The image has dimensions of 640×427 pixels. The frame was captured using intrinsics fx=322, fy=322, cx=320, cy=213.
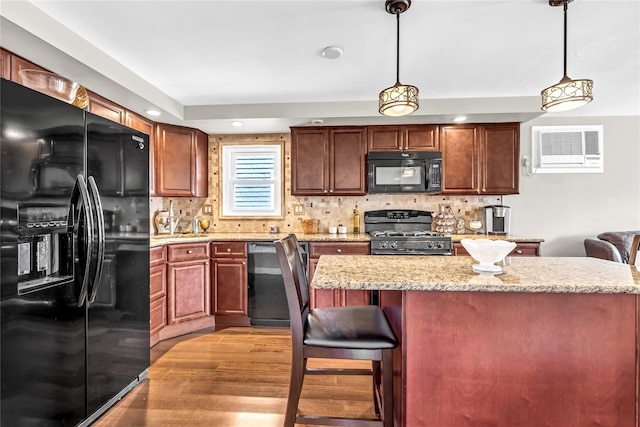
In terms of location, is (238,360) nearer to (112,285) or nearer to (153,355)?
(153,355)

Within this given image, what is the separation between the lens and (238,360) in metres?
2.56

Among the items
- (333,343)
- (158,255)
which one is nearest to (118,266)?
(158,255)

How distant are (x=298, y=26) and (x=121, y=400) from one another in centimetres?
260

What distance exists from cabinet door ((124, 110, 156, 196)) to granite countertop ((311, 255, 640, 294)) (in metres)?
2.41

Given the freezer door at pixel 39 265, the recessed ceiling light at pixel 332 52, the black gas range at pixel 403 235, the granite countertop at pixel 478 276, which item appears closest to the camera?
the granite countertop at pixel 478 276

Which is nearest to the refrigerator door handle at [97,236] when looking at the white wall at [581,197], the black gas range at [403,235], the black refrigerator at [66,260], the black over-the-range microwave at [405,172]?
the black refrigerator at [66,260]

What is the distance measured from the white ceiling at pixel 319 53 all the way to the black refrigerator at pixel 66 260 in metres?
0.69

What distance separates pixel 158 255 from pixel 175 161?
45.1 inches

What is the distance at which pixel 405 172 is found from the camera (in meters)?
3.51

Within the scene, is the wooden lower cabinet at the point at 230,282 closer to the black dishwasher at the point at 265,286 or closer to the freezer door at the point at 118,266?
the black dishwasher at the point at 265,286

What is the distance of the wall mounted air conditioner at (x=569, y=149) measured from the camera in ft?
12.4

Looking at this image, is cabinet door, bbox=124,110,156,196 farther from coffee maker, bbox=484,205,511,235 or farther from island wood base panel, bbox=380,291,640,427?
coffee maker, bbox=484,205,511,235

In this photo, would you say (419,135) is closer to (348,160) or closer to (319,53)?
(348,160)

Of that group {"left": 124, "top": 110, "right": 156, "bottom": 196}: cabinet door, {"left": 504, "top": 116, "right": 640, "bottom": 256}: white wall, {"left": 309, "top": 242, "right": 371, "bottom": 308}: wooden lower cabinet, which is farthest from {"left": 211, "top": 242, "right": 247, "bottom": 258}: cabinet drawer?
{"left": 504, "top": 116, "right": 640, "bottom": 256}: white wall
